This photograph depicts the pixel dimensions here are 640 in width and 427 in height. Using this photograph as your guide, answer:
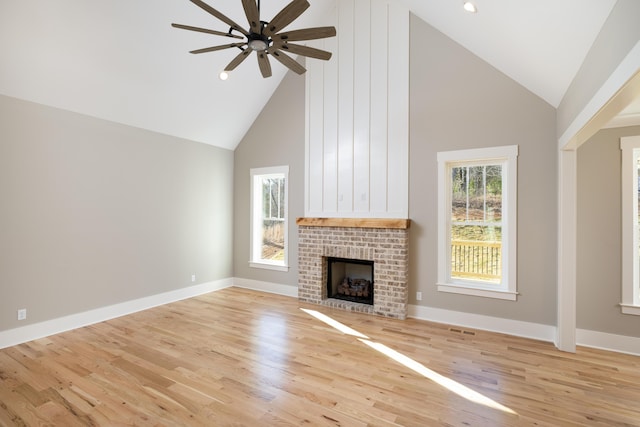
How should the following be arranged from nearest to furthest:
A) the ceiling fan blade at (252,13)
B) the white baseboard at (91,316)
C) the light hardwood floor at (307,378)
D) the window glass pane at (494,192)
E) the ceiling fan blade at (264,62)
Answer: the ceiling fan blade at (252,13) → the light hardwood floor at (307,378) → the ceiling fan blade at (264,62) → the white baseboard at (91,316) → the window glass pane at (494,192)

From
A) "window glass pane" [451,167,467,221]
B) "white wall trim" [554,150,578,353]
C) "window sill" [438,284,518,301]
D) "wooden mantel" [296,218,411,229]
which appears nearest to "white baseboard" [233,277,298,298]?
"wooden mantel" [296,218,411,229]

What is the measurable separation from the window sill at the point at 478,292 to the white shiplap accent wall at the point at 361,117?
1.14 m

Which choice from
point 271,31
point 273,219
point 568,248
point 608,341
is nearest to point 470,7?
point 271,31

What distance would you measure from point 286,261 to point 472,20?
4.37 metres

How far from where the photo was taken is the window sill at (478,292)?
3.74 meters

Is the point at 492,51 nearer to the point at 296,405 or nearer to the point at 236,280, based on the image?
the point at 296,405

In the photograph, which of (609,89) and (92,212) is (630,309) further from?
(92,212)

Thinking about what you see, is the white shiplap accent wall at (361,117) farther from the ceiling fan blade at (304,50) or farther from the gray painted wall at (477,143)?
the ceiling fan blade at (304,50)

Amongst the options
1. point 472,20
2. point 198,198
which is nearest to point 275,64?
point 198,198

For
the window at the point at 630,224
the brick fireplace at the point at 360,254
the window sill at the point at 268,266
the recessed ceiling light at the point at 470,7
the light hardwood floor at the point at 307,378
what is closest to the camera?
the light hardwood floor at the point at 307,378

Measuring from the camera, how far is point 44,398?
2398 millimetres

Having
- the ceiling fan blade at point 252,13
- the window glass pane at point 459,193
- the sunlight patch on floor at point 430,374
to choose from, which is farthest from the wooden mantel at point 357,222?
the ceiling fan blade at point 252,13

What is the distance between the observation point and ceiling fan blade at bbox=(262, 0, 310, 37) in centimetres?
205

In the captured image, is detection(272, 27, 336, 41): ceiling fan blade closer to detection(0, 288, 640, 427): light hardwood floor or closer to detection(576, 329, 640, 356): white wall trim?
detection(0, 288, 640, 427): light hardwood floor
